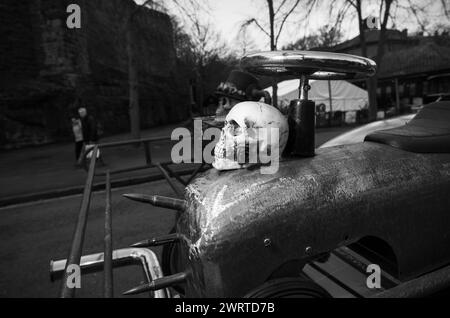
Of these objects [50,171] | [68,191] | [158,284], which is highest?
[158,284]

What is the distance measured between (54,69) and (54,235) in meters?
15.1

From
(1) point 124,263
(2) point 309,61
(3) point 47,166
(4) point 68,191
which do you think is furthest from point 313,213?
(3) point 47,166

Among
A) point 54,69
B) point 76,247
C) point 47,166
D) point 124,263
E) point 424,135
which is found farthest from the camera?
point 54,69

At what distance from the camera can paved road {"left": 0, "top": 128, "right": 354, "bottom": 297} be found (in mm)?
3203

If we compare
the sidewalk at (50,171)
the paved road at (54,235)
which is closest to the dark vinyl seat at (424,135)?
the paved road at (54,235)

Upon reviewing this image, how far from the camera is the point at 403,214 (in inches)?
54.8

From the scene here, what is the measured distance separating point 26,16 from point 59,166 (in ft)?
36.9

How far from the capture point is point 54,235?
4602 mm

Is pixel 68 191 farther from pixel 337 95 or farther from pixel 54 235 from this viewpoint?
pixel 337 95

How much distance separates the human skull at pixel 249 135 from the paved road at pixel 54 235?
2.24m

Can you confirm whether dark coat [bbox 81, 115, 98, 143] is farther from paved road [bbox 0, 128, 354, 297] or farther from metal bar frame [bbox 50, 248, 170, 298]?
metal bar frame [bbox 50, 248, 170, 298]

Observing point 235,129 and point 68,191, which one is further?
point 68,191

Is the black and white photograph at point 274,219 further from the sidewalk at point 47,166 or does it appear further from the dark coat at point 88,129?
the dark coat at point 88,129

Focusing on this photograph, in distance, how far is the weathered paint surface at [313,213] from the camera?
46.1 inches
